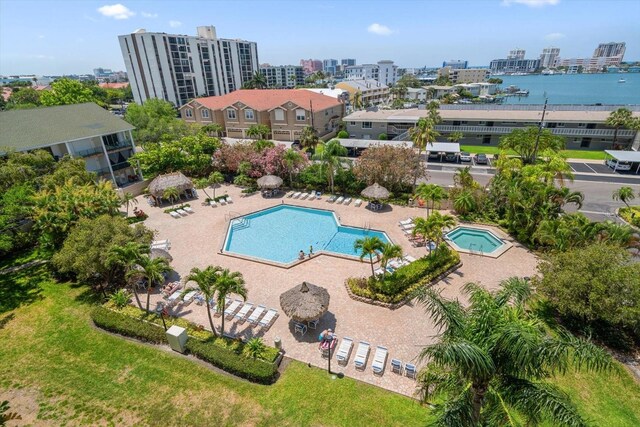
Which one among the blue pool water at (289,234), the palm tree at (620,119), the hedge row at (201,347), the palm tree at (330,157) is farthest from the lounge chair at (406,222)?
the palm tree at (620,119)

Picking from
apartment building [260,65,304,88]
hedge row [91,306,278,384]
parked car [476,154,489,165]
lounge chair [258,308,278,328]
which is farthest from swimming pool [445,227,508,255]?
apartment building [260,65,304,88]

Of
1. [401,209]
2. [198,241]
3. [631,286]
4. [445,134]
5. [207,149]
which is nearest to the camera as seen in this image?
[631,286]

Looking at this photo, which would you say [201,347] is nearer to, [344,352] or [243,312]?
[243,312]

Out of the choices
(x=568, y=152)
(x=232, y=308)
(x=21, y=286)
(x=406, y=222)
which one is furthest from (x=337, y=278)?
(x=568, y=152)

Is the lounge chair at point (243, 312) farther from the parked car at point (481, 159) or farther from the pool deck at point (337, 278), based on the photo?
the parked car at point (481, 159)

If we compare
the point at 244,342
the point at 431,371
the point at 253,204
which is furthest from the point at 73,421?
the point at 253,204

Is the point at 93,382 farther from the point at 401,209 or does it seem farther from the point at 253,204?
the point at 401,209
